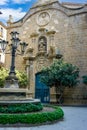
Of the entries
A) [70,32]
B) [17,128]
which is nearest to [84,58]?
[70,32]

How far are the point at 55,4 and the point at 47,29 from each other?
270cm

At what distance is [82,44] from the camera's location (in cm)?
2289

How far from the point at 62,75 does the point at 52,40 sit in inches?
201

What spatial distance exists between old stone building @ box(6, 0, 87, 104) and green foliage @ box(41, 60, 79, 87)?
1639 millimetres

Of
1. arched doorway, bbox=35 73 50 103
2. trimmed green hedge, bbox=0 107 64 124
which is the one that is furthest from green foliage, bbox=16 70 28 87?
trimmed green hedge, bbox=0 107 64 124

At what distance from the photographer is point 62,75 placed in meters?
20.9

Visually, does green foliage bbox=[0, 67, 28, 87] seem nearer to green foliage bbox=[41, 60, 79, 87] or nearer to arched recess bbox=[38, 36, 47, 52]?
green foliage bbox=[41, 60, 79, 87]

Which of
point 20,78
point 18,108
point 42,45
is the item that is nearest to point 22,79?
point 20,78

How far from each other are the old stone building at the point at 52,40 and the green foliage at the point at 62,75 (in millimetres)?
1639

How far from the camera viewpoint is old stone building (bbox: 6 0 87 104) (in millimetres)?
22891

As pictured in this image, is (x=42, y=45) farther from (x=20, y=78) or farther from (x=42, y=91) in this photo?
(x=42, y=91)

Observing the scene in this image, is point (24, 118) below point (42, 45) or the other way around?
below

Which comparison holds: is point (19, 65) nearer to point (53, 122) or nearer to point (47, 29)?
point (47, 29)

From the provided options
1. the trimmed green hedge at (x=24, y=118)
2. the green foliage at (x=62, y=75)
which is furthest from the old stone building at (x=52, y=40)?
the trimmed green hedge at (x=24, y=118)
